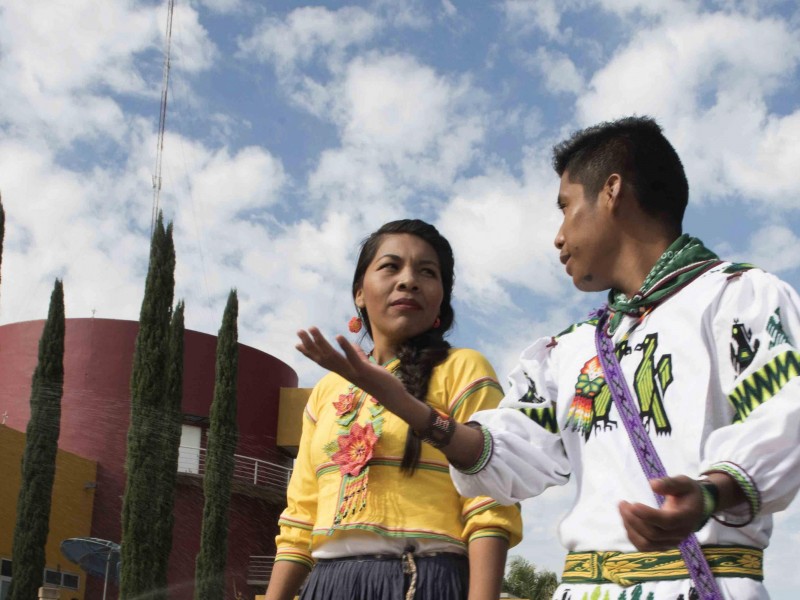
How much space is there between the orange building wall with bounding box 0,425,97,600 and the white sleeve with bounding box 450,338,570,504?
64.6 ft

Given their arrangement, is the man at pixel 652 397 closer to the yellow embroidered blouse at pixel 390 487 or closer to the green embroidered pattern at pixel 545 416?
the green embroidered pattern at pixel 545 416

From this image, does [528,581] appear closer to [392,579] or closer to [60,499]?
[60,499]

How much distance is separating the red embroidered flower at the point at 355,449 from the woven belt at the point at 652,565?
99 centimetres

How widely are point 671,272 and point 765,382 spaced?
1.27 ft

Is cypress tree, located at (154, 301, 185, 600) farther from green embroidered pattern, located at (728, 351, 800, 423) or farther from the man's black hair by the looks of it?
green embroidered pattern, located at (728, 351, 800, 423)

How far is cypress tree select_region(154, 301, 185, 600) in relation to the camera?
65.1ft

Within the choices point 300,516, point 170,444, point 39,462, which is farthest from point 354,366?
point 170,444

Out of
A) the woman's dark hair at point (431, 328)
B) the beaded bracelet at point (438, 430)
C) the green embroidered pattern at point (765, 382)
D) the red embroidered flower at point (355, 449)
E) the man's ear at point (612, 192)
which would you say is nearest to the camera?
the green embroidered pattern at point (765, 382)

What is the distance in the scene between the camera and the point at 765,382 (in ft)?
5.21

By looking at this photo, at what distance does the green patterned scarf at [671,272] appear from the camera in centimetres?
190

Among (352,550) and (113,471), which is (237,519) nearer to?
(113,471)

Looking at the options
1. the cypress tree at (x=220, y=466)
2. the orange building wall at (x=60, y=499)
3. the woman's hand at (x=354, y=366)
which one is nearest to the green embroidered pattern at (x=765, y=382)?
the woman's hand at (x=354, y=366)

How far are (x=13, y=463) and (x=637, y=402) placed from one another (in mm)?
20409

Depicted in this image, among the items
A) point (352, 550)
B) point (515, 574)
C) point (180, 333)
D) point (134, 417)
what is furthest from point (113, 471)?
point (352, 550)
